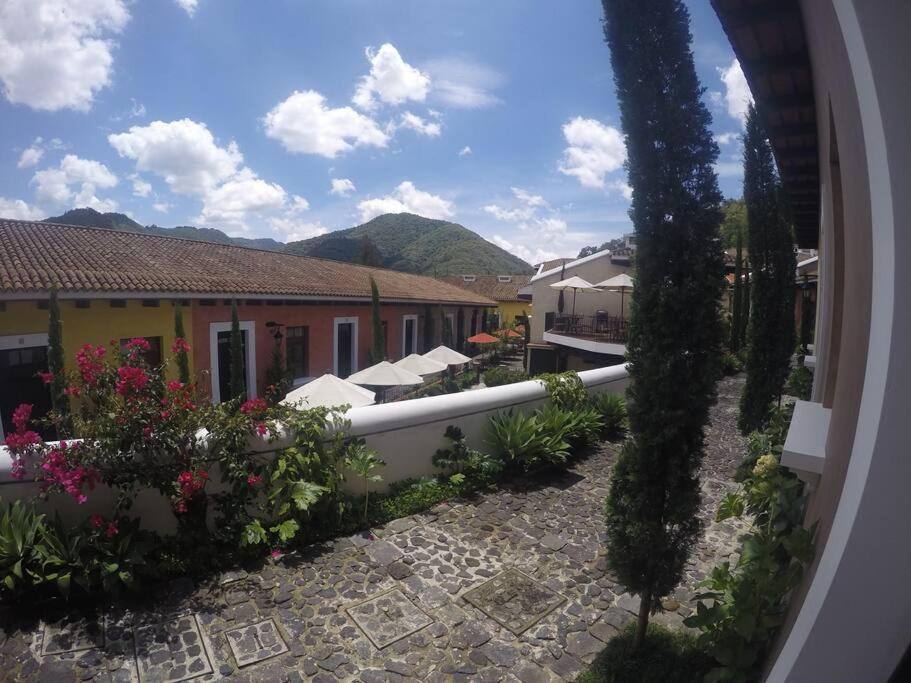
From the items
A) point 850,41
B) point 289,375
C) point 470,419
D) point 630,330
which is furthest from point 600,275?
point 850,41

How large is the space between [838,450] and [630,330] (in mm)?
1423

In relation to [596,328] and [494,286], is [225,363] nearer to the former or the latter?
[596,328]

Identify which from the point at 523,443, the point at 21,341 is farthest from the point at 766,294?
the point at 21,341

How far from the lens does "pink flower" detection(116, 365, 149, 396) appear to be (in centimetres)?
412

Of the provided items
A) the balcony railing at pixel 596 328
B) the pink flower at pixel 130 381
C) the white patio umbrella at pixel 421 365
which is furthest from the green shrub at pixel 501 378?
the pink flower at pixel 130 381

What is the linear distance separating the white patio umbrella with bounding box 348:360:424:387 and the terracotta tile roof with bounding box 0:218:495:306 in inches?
181

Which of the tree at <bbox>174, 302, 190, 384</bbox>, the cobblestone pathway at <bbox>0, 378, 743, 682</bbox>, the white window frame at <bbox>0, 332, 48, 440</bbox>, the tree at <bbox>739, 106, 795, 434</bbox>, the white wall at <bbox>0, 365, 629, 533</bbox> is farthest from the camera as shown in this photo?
the tree at <bbox>174, 302, 190, 384</bbox>

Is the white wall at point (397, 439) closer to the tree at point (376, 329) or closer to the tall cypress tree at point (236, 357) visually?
the tall cypress tree at point (236, 357)

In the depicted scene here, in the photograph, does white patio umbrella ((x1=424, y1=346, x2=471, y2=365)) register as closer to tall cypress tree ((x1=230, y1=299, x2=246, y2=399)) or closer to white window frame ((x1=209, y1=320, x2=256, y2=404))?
white window frame ((x1=209, y1=320, x2=256, y2=404))

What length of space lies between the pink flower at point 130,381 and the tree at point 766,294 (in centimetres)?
1004

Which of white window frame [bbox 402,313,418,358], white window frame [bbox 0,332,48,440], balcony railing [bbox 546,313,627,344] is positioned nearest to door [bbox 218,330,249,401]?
white window frame [bbox 0,332,48,440]

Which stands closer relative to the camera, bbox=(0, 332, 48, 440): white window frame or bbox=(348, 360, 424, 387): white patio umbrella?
bbox=(0, 332, 48, 440): white window frame

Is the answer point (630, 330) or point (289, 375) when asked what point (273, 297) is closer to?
point (289, 375)

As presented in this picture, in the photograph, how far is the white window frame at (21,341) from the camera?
8.79 m
